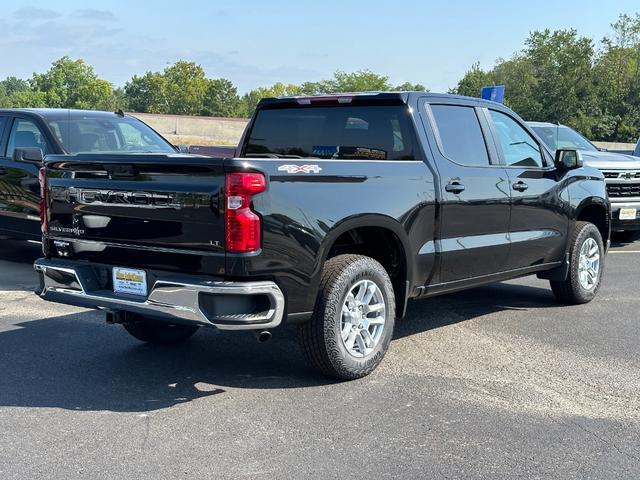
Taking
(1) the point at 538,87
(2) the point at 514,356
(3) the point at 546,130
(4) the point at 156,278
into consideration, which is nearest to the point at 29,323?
(4) the point at 156,278

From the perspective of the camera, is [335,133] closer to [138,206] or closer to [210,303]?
[138,206]

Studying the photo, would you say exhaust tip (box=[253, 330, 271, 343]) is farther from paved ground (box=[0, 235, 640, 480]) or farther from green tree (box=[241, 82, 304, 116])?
green tree (box=[241, 82, 304, 116])

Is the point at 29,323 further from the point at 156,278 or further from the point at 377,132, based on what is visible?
the point at 377,132

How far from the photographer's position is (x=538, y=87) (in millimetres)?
60844

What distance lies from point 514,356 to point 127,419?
9.59 ft

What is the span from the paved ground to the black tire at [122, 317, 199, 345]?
0.10 meters

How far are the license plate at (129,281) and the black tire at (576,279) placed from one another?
437 centimetres

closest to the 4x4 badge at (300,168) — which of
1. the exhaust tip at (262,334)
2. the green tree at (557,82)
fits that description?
the exhaust tip at (262,334)

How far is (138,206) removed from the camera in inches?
182

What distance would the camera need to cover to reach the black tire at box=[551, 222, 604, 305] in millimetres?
7230

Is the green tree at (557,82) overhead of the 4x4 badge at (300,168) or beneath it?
overhead

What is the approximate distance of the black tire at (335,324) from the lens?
4.68 meters

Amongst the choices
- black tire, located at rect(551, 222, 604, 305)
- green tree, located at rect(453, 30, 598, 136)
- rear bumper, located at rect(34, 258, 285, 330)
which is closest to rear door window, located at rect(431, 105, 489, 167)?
black tire, located at rect(551, 222, 604, 305)

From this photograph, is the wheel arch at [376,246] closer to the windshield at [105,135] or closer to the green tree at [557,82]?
the windshield at [105,135]
